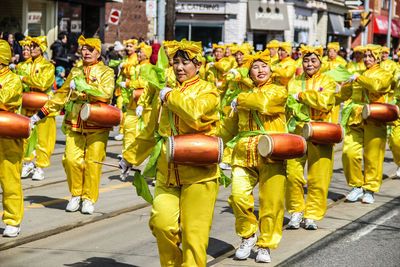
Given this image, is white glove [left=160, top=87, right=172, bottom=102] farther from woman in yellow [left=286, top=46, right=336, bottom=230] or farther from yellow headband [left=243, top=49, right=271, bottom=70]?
woman in yellow [left=286, top=46, right=336, bottom=230]

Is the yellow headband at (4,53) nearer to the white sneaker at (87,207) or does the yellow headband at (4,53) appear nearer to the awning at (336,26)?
the white sneaker at (87,207)

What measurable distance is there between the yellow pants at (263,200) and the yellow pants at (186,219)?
1.31 m

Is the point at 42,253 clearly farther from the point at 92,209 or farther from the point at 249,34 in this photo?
the point at 249,34

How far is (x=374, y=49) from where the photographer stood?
993cm

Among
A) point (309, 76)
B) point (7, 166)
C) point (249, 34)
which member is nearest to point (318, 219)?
point (309, 76)

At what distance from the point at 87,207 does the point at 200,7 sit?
101ft

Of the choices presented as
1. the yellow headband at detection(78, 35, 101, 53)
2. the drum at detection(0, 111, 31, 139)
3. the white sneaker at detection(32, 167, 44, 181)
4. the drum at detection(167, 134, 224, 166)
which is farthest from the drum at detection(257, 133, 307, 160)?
the white sneaker at detection(32, 167, 44, 181)

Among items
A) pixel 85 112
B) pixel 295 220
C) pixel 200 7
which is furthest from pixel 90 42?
pixel 200 7

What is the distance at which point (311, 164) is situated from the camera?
→ 8398 millimetres

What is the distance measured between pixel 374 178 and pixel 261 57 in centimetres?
396

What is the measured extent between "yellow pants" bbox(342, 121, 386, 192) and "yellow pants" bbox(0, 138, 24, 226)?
4796mm

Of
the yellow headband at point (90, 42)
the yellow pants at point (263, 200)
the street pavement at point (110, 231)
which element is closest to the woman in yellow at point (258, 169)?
the yellow pants at point (263, 200)

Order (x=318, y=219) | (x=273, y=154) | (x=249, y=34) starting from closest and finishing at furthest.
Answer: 1. (x=273, y=154)
2. (x=318, y=219)
3. (x=249, y=34)

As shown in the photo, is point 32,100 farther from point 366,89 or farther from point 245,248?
point 245,248
